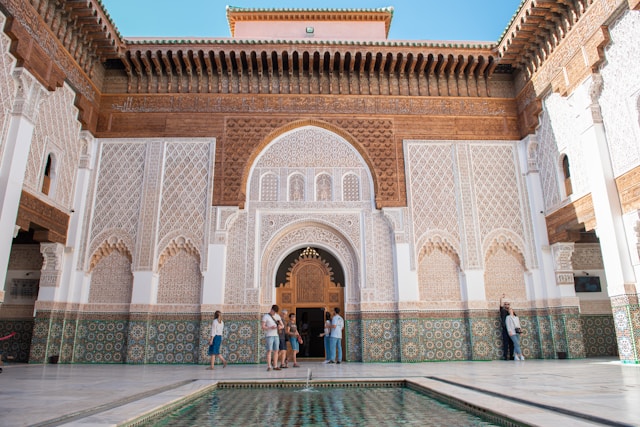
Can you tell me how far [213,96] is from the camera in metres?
6.80

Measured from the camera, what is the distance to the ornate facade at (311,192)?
5773 millimetres

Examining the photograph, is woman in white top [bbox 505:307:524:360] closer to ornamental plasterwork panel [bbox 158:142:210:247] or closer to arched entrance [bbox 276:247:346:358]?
arched entrance [bbox 276:247:346:358]

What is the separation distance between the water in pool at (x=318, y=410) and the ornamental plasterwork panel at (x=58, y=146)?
3895 mm

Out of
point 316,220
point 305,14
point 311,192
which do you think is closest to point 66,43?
point 311,192

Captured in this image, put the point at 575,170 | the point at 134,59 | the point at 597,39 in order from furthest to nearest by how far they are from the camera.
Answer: the point at 134,59
the point at 575,170
the point at 597,39

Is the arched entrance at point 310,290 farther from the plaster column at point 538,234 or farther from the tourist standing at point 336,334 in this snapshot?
the plaster column at point 538,234

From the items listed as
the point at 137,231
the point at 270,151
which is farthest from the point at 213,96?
the point at 137,231

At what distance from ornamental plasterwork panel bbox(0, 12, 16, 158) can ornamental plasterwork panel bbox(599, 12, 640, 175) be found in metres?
6.43

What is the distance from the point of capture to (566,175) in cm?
592

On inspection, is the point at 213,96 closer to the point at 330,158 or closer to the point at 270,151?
the point at 270,151

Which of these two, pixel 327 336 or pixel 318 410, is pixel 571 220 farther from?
pixel 318 410

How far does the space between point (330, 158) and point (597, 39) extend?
11.8 feet

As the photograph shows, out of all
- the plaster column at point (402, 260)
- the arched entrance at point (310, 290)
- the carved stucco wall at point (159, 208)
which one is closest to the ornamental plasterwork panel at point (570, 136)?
the plaster column at point (402, 260)

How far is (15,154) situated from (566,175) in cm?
657
